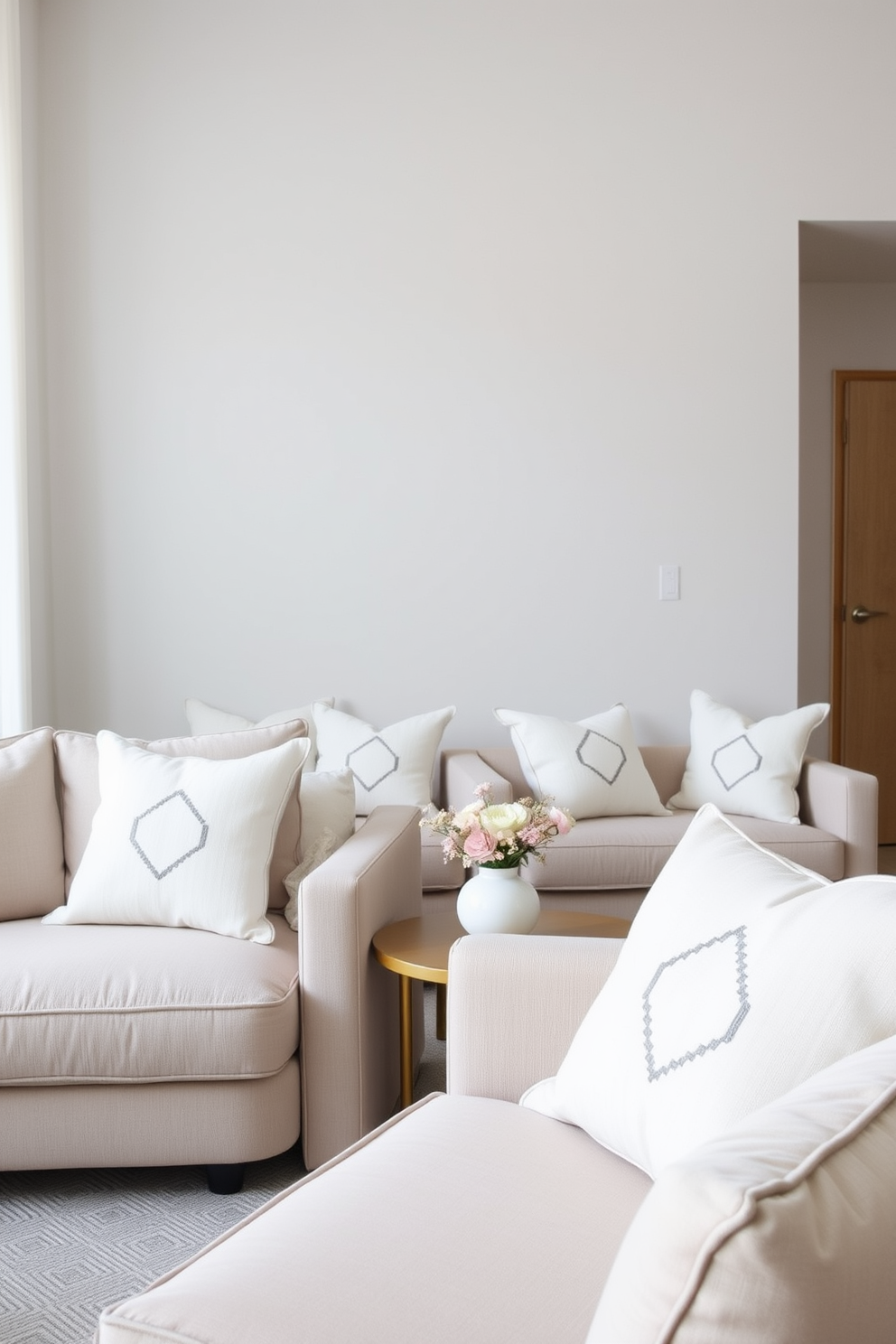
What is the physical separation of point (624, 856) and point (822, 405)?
2740 millimetres

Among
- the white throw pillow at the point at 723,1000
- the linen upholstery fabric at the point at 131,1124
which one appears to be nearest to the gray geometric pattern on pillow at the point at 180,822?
the linen upholstery fabric at the point at 131,1124

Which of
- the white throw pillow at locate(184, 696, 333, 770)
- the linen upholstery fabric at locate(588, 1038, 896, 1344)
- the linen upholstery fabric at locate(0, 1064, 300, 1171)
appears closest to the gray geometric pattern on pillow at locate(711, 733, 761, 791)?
the white throw pillow at locate(184, 696, 333, 770)

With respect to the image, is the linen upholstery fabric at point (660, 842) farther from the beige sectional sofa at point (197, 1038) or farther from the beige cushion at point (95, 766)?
the beige sectional sofa at point (197, 1038)

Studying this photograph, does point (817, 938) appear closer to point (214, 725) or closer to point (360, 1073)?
point (360, 1073)

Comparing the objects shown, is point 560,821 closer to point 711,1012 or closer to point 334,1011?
point 334,1011

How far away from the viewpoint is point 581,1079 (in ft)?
4.41

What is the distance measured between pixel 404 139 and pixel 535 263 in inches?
23.9

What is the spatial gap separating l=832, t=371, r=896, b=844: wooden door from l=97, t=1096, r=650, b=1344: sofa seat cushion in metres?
4.12

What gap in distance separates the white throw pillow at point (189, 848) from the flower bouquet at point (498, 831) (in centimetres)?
38

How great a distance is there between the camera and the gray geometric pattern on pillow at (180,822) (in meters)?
2.35

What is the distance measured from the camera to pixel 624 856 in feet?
10.7

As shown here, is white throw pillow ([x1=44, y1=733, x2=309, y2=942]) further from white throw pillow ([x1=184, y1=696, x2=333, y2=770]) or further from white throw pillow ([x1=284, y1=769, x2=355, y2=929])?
white throw pillow ([x1=184, y1=696, x2=333, y2=770])

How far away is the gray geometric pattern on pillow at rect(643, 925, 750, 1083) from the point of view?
1.11 m

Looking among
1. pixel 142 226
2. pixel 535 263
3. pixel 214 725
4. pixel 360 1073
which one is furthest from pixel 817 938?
pixel 142 226
